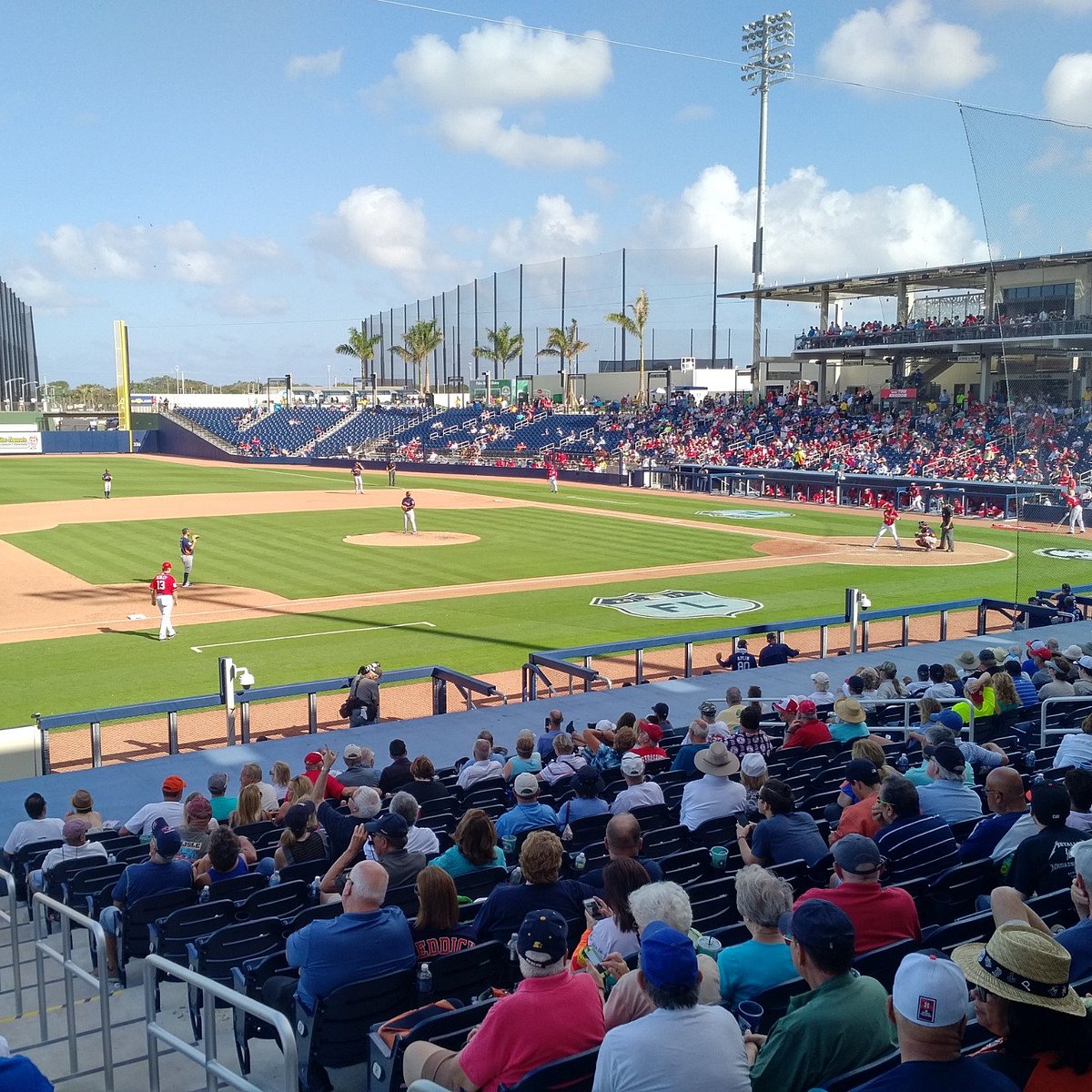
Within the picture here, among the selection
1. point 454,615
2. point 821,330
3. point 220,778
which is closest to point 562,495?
point 821,330

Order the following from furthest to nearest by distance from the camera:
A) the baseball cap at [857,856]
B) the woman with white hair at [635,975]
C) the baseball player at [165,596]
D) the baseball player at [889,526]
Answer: the baseball player at [889,526], the baseball player at [165,596], the baseball cap at [857,856], the woman with white hair at [635,975]

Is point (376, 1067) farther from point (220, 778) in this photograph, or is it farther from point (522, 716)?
point (522, 716)

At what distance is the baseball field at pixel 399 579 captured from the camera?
62.7ft

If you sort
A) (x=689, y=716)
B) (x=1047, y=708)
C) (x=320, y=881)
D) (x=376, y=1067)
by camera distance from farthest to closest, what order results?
(x=689, y=716) < (x=1047, y=708) < (x=320, y=881) < (x=376, y=1067)

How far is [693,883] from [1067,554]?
12.1 m

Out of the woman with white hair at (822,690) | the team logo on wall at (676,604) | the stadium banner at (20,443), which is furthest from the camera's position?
the stadium banner at (20,443)

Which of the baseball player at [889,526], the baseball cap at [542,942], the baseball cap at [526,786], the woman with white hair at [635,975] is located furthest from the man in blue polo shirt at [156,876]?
the baseball player at [889,526]

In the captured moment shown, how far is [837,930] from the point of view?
3.74 meters

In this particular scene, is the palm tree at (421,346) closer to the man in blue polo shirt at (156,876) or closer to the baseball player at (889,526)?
the baseball player at (889,526)

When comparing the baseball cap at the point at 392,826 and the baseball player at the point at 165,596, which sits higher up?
the baseball cap at the point at 392,826

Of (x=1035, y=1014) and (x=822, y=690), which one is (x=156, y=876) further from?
(x=822, y=690)

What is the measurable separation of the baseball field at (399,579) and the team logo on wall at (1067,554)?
15 centimetres

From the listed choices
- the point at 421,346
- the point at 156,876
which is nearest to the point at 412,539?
the point at 156,876

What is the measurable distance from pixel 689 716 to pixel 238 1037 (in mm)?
9539
